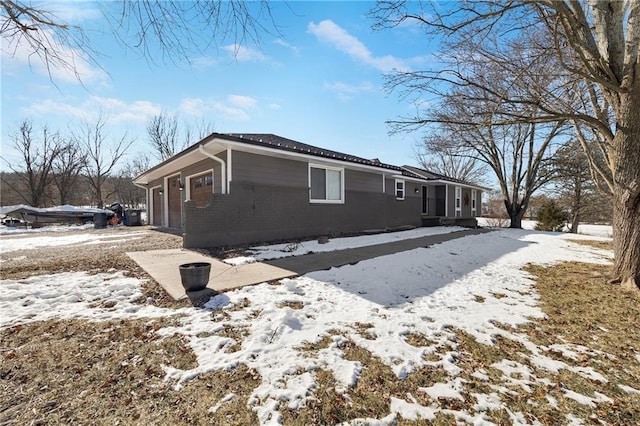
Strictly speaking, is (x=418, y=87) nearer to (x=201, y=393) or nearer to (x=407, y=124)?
(x=407, y=124)

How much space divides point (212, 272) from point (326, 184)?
628 cm

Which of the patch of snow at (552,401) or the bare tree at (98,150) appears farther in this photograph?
the bare tree at (98,150)

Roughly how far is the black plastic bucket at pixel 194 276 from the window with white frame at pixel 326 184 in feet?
20.1

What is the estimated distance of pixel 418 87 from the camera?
18.5 feet

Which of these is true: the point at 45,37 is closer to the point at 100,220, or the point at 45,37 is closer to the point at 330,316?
the point at 330,316

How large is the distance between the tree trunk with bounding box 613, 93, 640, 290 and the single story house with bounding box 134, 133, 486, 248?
7051mm

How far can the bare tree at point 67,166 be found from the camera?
26.7 m

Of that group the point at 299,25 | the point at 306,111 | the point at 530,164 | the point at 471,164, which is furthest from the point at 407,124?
the point at 471,164

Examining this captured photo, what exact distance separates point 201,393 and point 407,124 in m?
5.89

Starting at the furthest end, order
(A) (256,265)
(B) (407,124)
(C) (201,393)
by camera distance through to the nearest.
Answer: (B) (407,124) < (A) (256,265) < (C) (201,393)

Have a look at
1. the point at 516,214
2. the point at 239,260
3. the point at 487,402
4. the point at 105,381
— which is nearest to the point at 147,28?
the point at 105,381

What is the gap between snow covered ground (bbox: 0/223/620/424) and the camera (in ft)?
7.15

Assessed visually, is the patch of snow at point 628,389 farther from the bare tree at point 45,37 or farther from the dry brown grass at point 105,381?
the bare tree at point 45,37

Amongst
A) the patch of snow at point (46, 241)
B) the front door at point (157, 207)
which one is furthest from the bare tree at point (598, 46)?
the front door at point (157, 207)
